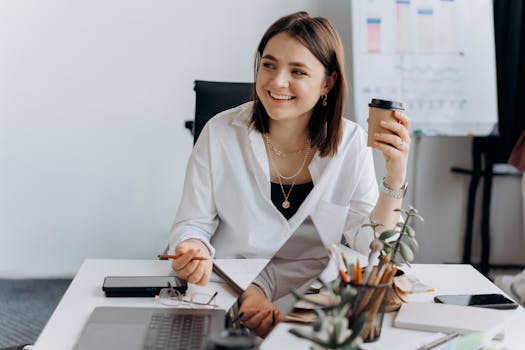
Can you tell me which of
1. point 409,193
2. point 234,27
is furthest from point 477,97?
point 234,27

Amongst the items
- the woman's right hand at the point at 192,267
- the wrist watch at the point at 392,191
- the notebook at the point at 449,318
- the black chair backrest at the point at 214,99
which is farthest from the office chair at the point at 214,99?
the notebook at the point at 449,318

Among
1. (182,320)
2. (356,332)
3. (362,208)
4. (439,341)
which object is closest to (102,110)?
(362,208)

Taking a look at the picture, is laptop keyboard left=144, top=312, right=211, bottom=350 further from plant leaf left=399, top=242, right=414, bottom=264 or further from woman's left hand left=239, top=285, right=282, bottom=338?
plant leaf left=399, top=242, right=414, bottom=264

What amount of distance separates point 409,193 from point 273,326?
2436 mm

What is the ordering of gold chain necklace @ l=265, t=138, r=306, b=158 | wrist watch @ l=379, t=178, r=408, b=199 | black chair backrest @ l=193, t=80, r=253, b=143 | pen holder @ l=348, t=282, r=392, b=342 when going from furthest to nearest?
1. black chair backrest @ l=193, t=80, r=253, b=143
2. gold chain necklace @ l=265, t=138, r=306, b=158
3. wrist watch @ l=379, t=178, r=408, b=199
4. pen holder @ l=348, t=282, r=392, b=342

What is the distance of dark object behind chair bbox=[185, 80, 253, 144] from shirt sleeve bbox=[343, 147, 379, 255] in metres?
0.49

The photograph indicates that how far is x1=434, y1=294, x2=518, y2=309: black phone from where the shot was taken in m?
1.25

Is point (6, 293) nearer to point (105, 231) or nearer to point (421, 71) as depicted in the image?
point (105, 231)

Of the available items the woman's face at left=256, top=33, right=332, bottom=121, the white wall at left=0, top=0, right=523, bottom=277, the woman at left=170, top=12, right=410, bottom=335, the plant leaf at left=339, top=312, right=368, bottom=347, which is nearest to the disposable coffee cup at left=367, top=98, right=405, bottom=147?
the woman at left=170, top=12, right=410, bottom=335

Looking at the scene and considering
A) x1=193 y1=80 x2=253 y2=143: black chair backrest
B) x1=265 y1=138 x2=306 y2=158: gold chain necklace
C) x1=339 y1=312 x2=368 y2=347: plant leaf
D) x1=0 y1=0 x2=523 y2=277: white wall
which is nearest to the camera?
x1=339 y1=312 x2=368 y2=347: plant leaf

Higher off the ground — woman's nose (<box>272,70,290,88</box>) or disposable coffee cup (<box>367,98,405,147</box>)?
woman's nose (<box>272,70,290,88</box>)

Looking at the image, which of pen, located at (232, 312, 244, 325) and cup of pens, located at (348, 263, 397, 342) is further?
pen, located at (232, 312, 244, 325)

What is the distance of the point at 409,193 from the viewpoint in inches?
135

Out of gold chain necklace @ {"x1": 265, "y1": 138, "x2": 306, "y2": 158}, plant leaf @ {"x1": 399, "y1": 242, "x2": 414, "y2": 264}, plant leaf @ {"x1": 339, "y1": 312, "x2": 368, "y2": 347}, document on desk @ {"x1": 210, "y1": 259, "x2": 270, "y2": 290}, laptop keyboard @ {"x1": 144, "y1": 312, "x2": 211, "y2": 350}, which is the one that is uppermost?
gold chain necklace @ {"x1": 265, "y1": 138, "x2": 306, "y2": 158}
